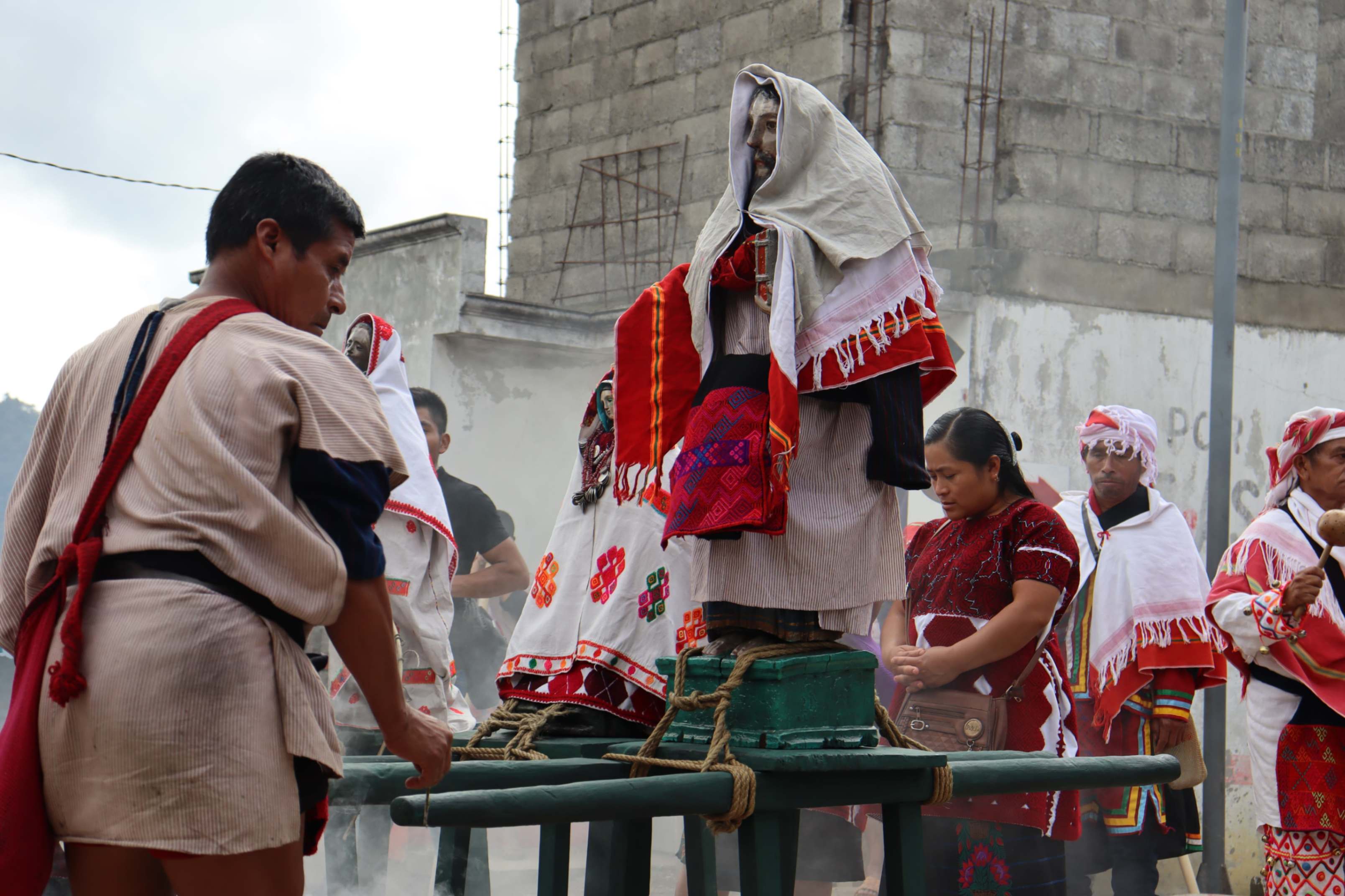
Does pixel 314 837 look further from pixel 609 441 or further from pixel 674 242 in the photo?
pixel 674 242

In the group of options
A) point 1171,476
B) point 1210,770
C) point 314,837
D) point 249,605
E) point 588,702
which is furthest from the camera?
point 1171,476

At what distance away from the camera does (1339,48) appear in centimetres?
1066

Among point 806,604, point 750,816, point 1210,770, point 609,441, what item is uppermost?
point 609,441

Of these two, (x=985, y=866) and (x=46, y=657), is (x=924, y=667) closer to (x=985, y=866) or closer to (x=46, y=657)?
(x=985, y=866)

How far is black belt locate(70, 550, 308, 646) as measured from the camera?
76.8 inches

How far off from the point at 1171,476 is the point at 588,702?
654cm

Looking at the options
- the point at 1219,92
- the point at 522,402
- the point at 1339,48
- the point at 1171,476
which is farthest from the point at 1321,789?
→ the point at 1339,48

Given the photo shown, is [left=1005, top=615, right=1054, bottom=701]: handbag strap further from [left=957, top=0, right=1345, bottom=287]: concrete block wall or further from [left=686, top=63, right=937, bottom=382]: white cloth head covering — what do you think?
[left=957, top=0, right=1345, bottom=287]: concrete block wall

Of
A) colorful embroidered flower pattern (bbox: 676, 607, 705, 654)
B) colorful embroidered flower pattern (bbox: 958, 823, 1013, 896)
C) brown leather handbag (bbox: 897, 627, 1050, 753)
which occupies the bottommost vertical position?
colorful embroidered flower pattern (bbox: 958, 823, 1013, 896)

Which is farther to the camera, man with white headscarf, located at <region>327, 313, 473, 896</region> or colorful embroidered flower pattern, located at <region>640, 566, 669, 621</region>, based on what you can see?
man with white headscarf, located at <region>327, 313, 473, 896</region>

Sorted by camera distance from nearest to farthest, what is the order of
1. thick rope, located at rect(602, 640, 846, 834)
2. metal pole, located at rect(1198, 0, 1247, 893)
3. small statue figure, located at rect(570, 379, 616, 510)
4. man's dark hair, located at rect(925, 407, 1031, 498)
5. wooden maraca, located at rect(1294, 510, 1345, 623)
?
thick rope, located at rect(602, 640, 846, 834)
small statue figure, located at rect(570, 379, 616, 510)
wooden maraca, located at rect(1294, 510, 1345, 623)
man's dark hair, located at rect(925, 407, 1031, 498)
metal pole, located at rect(1198, 0, 1247, 893)

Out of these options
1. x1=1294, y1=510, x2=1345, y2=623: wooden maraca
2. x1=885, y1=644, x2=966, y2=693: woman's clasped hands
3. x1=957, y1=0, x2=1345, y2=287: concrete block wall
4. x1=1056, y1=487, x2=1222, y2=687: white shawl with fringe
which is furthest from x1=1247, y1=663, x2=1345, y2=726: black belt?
x1=957, y1=0, x2=1345, y2=287: concrete block wall

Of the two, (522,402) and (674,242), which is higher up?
(674,242)

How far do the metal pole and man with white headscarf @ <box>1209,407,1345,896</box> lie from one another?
7.15ft
